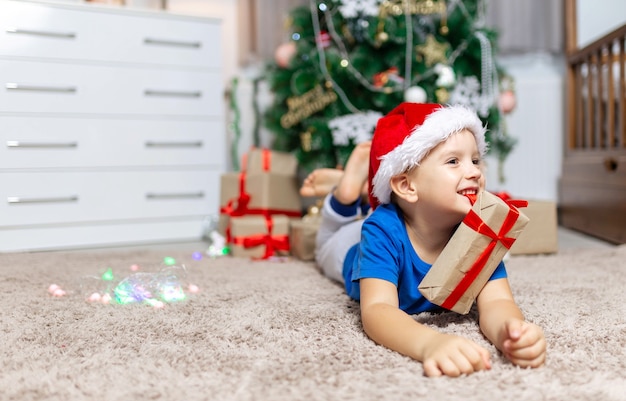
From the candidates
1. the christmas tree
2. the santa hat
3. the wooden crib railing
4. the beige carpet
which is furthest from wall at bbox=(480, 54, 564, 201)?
the santa hat

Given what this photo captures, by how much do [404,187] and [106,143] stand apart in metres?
1.45

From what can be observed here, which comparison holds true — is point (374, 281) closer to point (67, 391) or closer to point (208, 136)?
point (67, 391)

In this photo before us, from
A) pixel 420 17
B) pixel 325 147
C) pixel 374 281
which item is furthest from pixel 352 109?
pixel 374 281

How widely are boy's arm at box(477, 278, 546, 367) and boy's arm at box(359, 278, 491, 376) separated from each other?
4cm

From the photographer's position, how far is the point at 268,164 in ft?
7.22

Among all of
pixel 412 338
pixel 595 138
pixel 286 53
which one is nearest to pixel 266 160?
pixel 286 53

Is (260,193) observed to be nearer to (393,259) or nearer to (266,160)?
(266,160)

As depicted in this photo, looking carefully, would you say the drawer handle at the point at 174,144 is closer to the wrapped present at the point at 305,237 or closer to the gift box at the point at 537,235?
the wrapped present at the point at 305,237

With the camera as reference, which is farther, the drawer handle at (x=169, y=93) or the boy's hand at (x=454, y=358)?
the drawer handle at (x=169, y=93)

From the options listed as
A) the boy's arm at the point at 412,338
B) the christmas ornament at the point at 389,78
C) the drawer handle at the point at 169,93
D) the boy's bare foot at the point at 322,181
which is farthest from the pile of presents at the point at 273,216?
the boy's arm at the point at 412,338

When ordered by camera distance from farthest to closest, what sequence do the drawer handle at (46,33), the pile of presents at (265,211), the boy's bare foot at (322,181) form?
the drawer handle at (46,33) → the pile of presents at (265,211) → the boy's bare foot at (322,181)

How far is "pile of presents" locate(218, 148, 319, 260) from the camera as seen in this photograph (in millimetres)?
1869

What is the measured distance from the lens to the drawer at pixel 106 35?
2051 millimetres

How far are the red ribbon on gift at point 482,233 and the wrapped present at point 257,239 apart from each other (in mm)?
944
